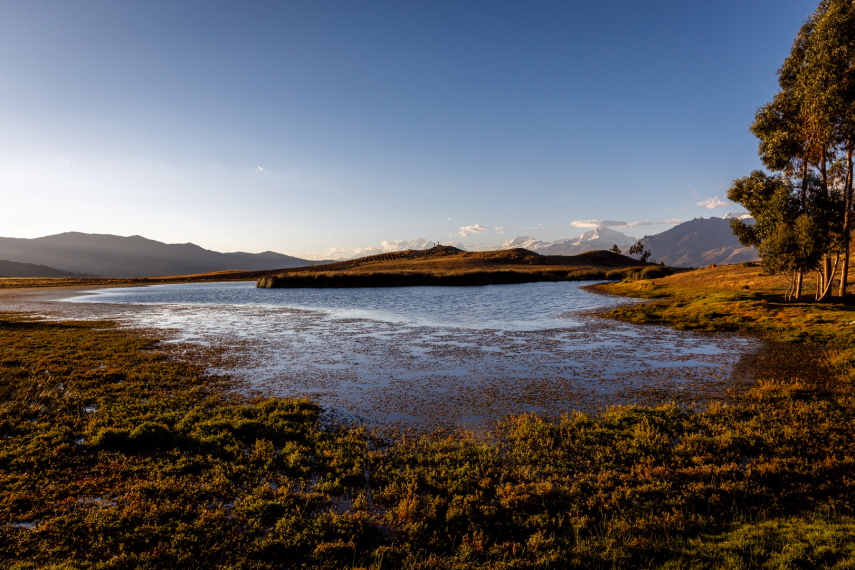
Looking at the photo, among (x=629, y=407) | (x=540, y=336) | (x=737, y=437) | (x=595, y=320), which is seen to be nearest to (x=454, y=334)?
(x=540, y=336)

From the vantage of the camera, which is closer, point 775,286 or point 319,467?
point 319,467

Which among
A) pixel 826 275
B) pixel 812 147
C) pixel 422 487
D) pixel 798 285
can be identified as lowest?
pixel 422 487

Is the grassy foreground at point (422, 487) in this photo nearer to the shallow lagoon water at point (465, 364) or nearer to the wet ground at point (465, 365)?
the wet ground at point (465, 365)

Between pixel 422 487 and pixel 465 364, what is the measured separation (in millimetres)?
12161

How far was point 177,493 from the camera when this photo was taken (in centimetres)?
906

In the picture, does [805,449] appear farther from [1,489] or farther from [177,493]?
[1,489]

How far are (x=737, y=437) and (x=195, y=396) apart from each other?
17632 mm

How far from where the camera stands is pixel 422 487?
9344 mm

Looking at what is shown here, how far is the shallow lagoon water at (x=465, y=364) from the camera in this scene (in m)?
15.2

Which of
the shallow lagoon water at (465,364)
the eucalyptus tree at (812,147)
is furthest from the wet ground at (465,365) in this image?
the eucalyptus tree at (812,147)

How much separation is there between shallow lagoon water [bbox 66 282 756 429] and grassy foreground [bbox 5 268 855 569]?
1.96 metres

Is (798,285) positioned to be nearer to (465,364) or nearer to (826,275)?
(826,275)

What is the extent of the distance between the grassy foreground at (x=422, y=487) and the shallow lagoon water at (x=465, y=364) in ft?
6.43

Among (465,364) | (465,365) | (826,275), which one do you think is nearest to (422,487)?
(465,365)
